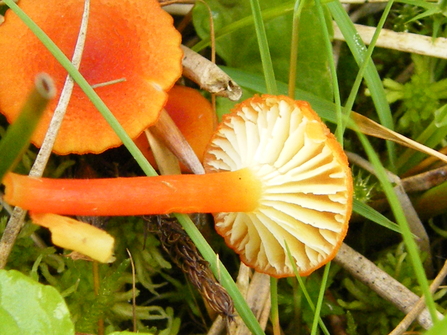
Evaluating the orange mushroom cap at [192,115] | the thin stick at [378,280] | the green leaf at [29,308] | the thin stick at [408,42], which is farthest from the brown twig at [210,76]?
the green leaf at [29,308]

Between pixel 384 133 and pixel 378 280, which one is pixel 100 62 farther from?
pixel 378 280

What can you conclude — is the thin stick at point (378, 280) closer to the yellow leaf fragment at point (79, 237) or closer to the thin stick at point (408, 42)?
the thin stick at point (408, 42)

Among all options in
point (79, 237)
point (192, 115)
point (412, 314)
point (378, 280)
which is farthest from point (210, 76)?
point (412, 314)

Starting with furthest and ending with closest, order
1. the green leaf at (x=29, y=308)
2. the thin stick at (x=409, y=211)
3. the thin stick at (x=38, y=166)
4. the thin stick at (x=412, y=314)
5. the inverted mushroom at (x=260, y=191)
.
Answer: the thin stick at (x=409, y=211)
the thin stick at (x=412, y=314)
the thin stick at (x=38, y=166)
the inverted mushroom at (x=260, y=191)
the green leaf at (x=29, y=308)

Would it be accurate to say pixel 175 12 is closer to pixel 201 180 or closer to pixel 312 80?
pixel 312 80

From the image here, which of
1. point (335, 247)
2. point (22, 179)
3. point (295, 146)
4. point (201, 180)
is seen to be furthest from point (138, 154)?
point (335, 247)

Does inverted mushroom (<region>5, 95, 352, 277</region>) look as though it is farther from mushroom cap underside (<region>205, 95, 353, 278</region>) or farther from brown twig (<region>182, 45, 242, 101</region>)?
brown twig (<region>182, 45, 242, 101</region>)

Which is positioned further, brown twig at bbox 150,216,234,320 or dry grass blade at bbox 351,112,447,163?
dry grass blade at bbox 351,112,447,163

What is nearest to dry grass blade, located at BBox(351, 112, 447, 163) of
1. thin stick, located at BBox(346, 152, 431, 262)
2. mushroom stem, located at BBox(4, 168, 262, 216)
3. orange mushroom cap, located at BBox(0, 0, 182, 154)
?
thin stick, located at BBox(346, 152, 431, 262)
